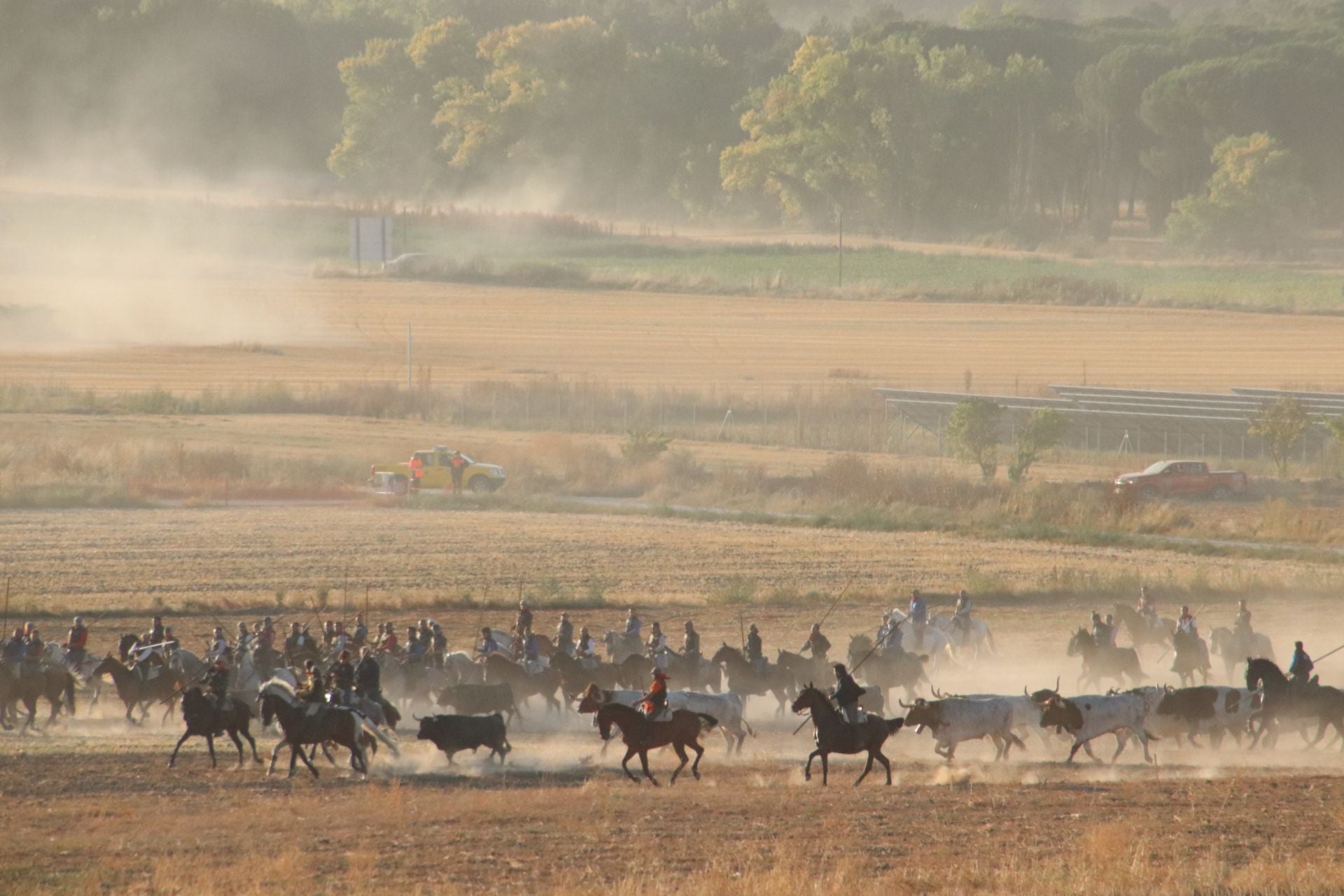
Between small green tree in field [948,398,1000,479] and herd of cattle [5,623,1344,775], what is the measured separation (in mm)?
26203

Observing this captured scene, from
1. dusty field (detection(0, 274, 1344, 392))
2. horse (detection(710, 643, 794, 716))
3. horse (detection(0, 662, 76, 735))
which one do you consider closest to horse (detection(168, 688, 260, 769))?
horse (detection(0, 662, 76, 735))

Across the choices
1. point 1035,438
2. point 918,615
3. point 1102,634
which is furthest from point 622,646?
point 1035,438

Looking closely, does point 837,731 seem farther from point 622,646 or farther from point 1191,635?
point 1191,635

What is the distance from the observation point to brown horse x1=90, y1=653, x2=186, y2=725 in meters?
23.2

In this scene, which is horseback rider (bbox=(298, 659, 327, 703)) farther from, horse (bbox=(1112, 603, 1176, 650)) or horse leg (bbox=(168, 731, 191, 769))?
horse (bbox=(1112, 603, 1176, 650))

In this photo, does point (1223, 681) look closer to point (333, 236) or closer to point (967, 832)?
point (967, 832)

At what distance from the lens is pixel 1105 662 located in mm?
25906

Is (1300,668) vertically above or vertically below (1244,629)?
above

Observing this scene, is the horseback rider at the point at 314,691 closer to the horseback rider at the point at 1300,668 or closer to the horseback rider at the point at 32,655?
the horseback rider at the point at 32,655

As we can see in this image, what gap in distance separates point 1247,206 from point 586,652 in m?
88.7

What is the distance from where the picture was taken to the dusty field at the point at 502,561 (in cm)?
3350

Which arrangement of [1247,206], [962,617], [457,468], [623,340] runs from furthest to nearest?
[1247,206] → [623,340] → [457,468] → [962,617]

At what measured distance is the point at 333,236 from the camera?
110 metres

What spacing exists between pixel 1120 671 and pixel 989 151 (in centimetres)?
9561
